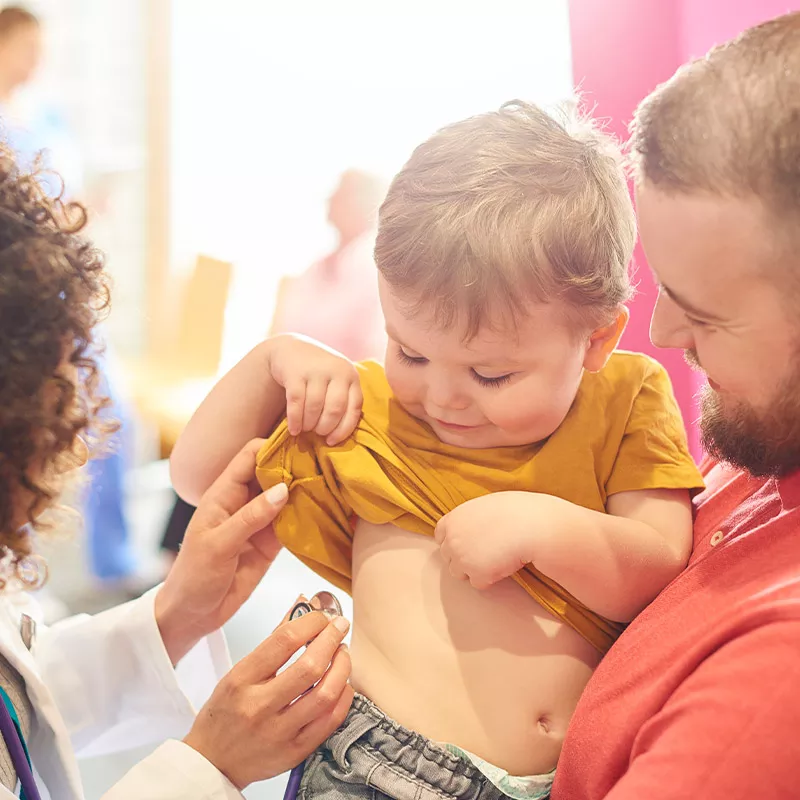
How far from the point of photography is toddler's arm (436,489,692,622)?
3.28 feet

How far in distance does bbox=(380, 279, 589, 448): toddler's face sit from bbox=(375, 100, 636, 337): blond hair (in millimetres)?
21

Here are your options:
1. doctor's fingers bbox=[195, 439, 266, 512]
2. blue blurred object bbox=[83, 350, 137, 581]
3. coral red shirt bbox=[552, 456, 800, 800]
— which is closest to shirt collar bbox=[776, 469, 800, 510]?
coral red shirt bbox=[552, 456, 800, 800]

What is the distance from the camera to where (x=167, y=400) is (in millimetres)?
3412

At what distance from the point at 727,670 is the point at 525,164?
0.57 m

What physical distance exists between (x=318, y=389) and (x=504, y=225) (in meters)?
0.31

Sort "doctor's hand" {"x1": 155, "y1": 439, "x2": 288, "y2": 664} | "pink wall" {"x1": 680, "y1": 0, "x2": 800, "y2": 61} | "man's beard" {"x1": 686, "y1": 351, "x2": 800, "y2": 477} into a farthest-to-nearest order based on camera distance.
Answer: "pink wall" {"x1": 680, "y1": 0, "x2": 800, "y2": 61}, "doctor's hand" {"x1": 155, "y1": 439, "x2": 288, "y2": 664}, "man's beard" {"x1": 686, "y1": 351, "x2": 800, "y2": 477}

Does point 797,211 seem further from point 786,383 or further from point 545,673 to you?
point 545,673

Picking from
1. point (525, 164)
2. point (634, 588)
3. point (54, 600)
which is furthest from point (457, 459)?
point (54, 600)

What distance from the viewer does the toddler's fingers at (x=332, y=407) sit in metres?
1.12

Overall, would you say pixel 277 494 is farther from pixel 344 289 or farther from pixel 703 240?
pixel 344 289

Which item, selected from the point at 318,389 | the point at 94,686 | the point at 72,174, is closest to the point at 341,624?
the point at 318,389

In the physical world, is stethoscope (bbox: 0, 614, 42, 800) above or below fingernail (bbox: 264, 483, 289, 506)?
below

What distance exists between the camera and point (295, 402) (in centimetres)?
111

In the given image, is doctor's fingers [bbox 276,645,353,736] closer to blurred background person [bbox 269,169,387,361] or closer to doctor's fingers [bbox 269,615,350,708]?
doctor's fingers [bbox 269,615,350,708]
